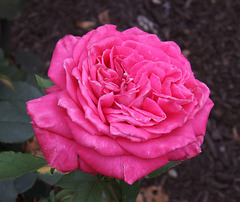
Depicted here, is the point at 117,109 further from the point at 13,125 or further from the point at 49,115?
the point at 13,125

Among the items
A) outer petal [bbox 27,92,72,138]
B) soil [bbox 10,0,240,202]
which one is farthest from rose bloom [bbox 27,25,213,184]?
soil [bbox 10,0,240,202]

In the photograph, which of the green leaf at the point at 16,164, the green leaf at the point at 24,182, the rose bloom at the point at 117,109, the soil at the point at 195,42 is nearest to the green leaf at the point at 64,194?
the green leaf at the point at 24,182

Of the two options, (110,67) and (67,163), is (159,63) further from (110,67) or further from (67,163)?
(67,163)

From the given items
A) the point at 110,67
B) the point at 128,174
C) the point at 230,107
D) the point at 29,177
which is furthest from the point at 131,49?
the point at 230,107

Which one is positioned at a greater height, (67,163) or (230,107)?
(67,163)

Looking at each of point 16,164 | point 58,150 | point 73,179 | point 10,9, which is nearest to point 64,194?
point 73,179

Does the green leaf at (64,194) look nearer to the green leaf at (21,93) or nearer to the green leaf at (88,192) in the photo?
the green leaf at (88,192)
